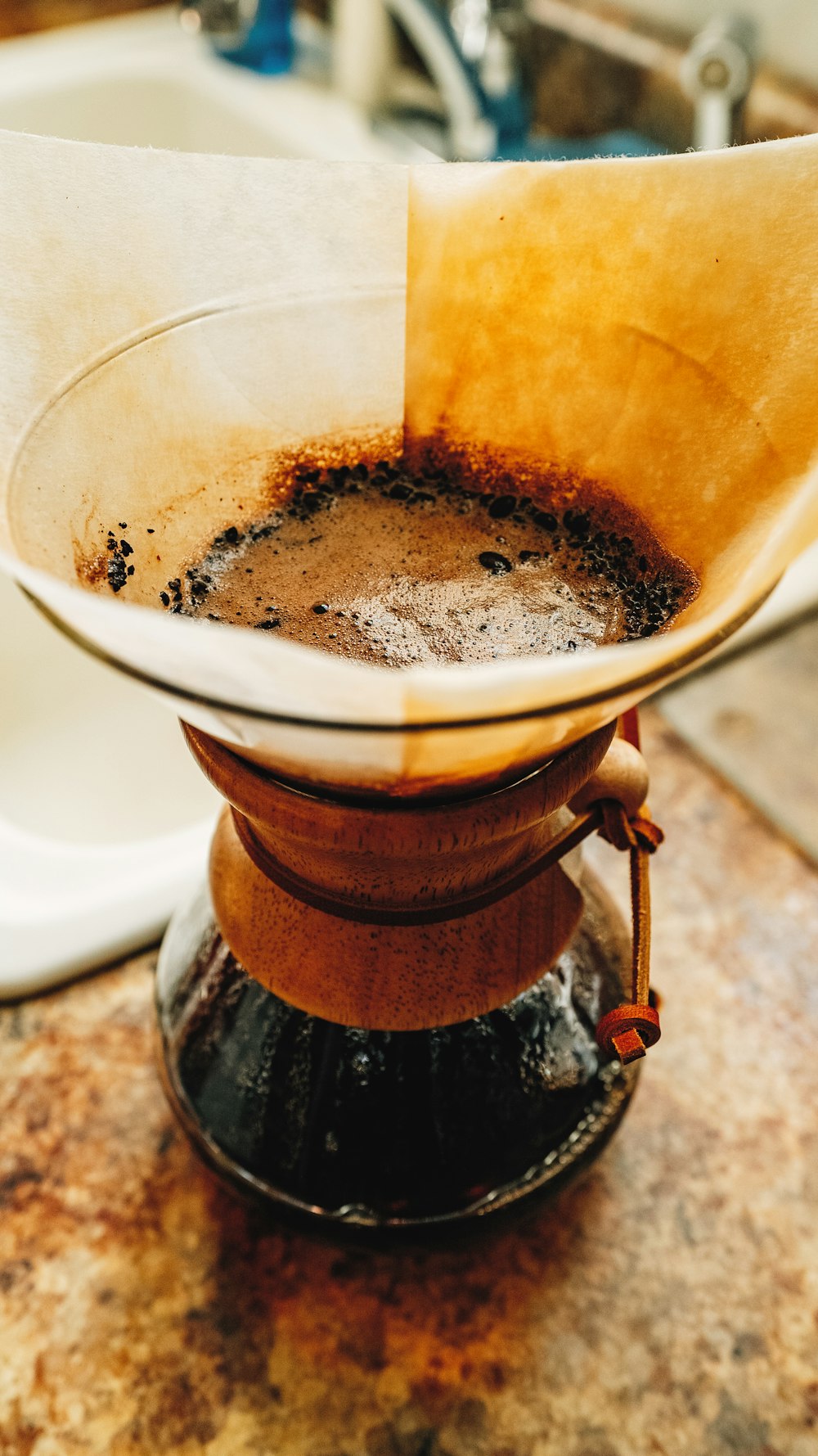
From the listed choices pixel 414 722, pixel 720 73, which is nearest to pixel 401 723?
pixel 414 722

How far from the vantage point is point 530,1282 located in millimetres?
578

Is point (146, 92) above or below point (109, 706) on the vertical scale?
above

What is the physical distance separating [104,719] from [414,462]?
0.83 m

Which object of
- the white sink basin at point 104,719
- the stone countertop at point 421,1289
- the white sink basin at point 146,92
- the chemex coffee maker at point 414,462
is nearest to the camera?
the chemex coffee maker at point 414,462

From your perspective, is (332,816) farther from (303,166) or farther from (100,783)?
(100,783)

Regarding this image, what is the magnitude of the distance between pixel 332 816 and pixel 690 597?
0.19 metres

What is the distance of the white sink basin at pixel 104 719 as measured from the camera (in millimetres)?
707

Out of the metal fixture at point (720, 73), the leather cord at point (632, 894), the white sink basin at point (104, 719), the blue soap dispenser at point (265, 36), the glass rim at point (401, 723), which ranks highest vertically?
the metal fixture at point (720, 73)

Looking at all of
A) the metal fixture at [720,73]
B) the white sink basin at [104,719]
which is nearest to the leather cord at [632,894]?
the white sink basin at [104,719]

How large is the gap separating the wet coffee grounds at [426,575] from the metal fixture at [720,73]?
27.6 inches

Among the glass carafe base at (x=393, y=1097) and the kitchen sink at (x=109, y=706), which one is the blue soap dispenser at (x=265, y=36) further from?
the glass carafe base at (x=393, y=1097)

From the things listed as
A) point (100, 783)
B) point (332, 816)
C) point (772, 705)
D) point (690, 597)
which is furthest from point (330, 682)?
point (100, 783)

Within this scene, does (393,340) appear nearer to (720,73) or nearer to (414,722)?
(414,722)

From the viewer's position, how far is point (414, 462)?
1.71 ft
